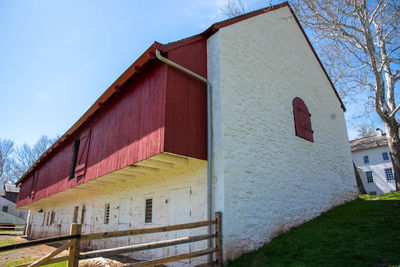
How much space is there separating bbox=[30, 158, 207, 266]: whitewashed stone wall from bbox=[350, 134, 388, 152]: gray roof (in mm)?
31147

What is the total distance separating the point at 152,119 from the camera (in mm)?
6945

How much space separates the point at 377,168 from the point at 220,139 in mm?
32015

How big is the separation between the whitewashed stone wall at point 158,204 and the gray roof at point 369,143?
31147 millimetres

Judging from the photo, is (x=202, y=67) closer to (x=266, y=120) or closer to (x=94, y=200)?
(x=266, y=120)

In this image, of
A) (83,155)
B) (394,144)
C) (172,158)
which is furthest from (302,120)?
(83,155)

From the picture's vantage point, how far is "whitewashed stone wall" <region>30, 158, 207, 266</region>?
7.06 m

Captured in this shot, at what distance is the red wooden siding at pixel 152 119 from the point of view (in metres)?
6.65

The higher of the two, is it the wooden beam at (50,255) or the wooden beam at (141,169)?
the wooden beam at (141,169)

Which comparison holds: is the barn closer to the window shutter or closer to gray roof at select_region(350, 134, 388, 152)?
the window shutter

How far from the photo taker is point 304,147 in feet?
34.0

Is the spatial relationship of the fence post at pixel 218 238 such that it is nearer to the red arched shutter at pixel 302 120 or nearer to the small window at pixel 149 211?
the small window at pixel 149 211

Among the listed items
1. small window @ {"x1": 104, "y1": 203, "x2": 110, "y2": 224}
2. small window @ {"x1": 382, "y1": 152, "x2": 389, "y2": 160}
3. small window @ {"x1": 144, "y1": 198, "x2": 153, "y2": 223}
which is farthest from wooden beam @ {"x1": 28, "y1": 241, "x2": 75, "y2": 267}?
small window @ {"x1": 382, "y1": 152, "x2": 389, "y2": 160}

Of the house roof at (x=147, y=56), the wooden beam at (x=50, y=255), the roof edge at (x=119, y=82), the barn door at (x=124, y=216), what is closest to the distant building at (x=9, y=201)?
the roof edge at (x=119, y=82)

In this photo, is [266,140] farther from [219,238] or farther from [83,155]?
[83,155]
